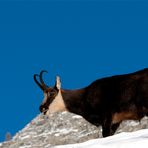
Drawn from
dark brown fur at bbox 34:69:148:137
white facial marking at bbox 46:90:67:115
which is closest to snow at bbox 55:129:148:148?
dark brown fur at bbox 34:69:148:137

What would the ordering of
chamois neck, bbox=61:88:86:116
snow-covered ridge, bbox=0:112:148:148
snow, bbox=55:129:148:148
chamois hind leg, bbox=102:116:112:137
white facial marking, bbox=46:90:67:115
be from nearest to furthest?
snow, bbox=55:129:148:148
chamois hind leg, bbox=102:116:112:137
chamois neck, bbox=61:88:86:116
white facial marking, bbox=46:90:67:115
snow-covered ridge, bbox=0:112:148:148

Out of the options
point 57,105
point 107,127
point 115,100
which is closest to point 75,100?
point 57,105

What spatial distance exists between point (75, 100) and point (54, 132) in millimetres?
31901

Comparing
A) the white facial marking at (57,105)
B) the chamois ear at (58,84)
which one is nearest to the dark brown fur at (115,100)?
the white facial marking at (57,105)

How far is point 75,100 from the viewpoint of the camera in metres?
20.8

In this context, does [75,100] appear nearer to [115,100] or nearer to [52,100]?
[52,100]

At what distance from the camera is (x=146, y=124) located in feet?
121

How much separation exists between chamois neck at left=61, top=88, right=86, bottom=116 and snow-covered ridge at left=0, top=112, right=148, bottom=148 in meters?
20.0

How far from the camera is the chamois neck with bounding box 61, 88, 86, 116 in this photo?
20.3 meters

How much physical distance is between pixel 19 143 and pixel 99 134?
1235cm

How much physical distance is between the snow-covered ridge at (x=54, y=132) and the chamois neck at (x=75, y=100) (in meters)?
20.0

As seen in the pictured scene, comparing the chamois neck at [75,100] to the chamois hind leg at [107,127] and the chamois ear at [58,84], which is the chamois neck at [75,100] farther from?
the chamois hind leg at [107,127]

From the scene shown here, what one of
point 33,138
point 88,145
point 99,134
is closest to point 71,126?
point 33,138

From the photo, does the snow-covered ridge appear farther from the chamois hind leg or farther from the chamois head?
the chamois hind leg
